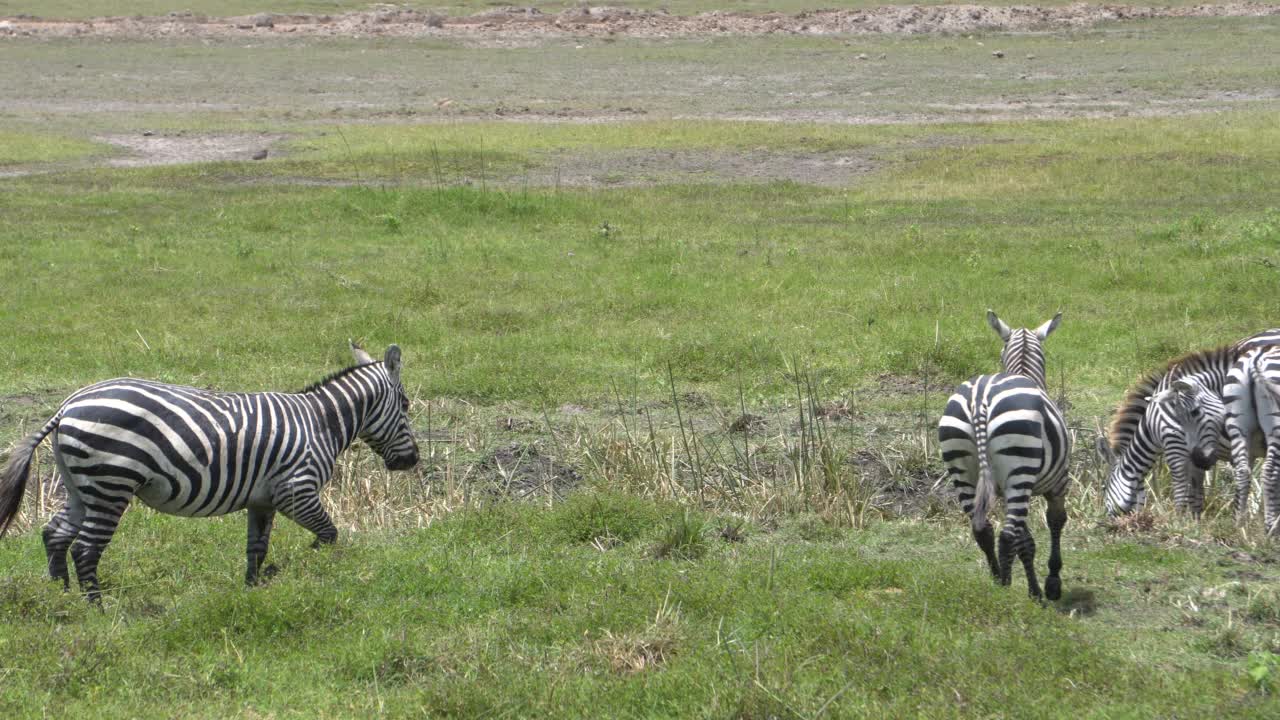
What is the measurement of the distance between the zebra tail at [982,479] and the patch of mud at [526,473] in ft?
13.3

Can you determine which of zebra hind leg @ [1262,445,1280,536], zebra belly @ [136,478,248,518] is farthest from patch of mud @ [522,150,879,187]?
zebra belly @ [136,478,248,518]

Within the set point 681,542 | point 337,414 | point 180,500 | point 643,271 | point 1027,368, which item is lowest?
point 643,271

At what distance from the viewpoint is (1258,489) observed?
1002 cm

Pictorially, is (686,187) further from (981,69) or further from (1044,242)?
(981,69)

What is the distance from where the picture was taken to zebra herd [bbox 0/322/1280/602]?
719 centimetres

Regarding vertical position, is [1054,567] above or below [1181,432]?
above

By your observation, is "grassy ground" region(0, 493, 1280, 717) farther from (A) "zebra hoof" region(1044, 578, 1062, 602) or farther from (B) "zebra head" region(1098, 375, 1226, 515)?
(B) "zebra head" region(1098, 375, 1226, 515)

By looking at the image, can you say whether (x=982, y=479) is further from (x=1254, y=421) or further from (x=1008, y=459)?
(x=1254, y=421)

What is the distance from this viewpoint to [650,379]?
13906 millimetres

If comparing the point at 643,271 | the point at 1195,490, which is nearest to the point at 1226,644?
the point at 1195,490

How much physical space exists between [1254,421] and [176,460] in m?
7.34

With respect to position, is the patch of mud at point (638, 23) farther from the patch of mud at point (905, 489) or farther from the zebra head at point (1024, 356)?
the zebra head at point (1024, 356)

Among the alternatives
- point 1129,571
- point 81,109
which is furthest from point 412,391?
point 81,109

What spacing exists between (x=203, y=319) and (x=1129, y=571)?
11.7 metres
